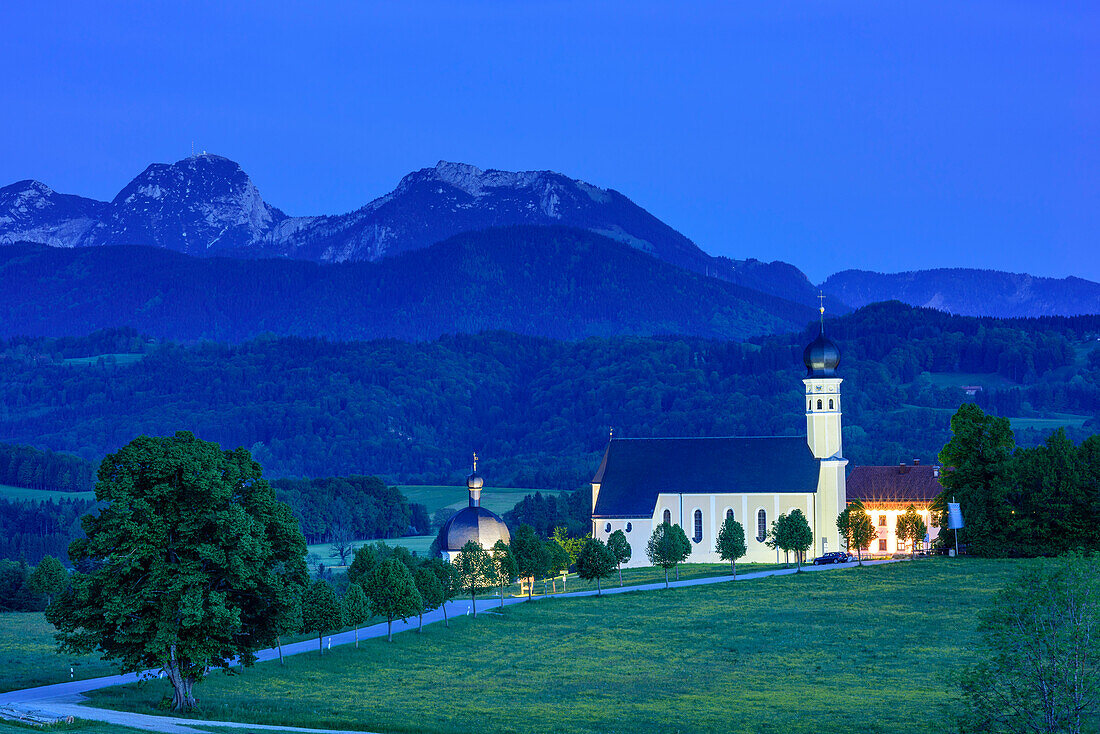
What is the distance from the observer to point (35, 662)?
52438 millimetres

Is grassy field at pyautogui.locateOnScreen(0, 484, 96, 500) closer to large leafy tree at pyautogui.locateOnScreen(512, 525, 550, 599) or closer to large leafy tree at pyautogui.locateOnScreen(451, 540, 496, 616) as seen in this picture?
large leafy tree at pyautogui.locateOnScreen(512, 525, 550, 599)

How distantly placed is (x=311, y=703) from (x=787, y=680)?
17.2m

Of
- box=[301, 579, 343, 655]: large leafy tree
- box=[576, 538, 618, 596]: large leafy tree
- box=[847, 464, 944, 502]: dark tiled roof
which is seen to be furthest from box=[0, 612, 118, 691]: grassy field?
box=[847, 464, 944, 502]: dark tiled roof

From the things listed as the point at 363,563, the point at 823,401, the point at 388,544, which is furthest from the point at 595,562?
the point at 388,544

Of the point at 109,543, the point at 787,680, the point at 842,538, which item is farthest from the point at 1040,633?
the point at 842,538

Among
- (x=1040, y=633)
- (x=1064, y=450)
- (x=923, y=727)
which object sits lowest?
(x=923, y=727)

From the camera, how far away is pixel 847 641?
195 feet

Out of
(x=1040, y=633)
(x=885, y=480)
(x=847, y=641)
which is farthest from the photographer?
(x=885, y=480)

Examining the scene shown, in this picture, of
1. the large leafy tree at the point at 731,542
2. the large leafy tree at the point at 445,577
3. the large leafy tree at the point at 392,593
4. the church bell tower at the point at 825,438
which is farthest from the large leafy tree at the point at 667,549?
the large leafy tree at the point at 392,593

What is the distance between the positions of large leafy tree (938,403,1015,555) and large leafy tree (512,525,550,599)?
24.0 m

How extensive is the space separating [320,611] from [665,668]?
42.6 ft

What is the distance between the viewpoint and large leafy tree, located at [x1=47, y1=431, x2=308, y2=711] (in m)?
41.6

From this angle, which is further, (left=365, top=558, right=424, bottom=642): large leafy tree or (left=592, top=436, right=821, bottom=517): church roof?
(left=592, top=436, right=821, bottom=517): church roof

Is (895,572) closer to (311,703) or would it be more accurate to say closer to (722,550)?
(722,550)
